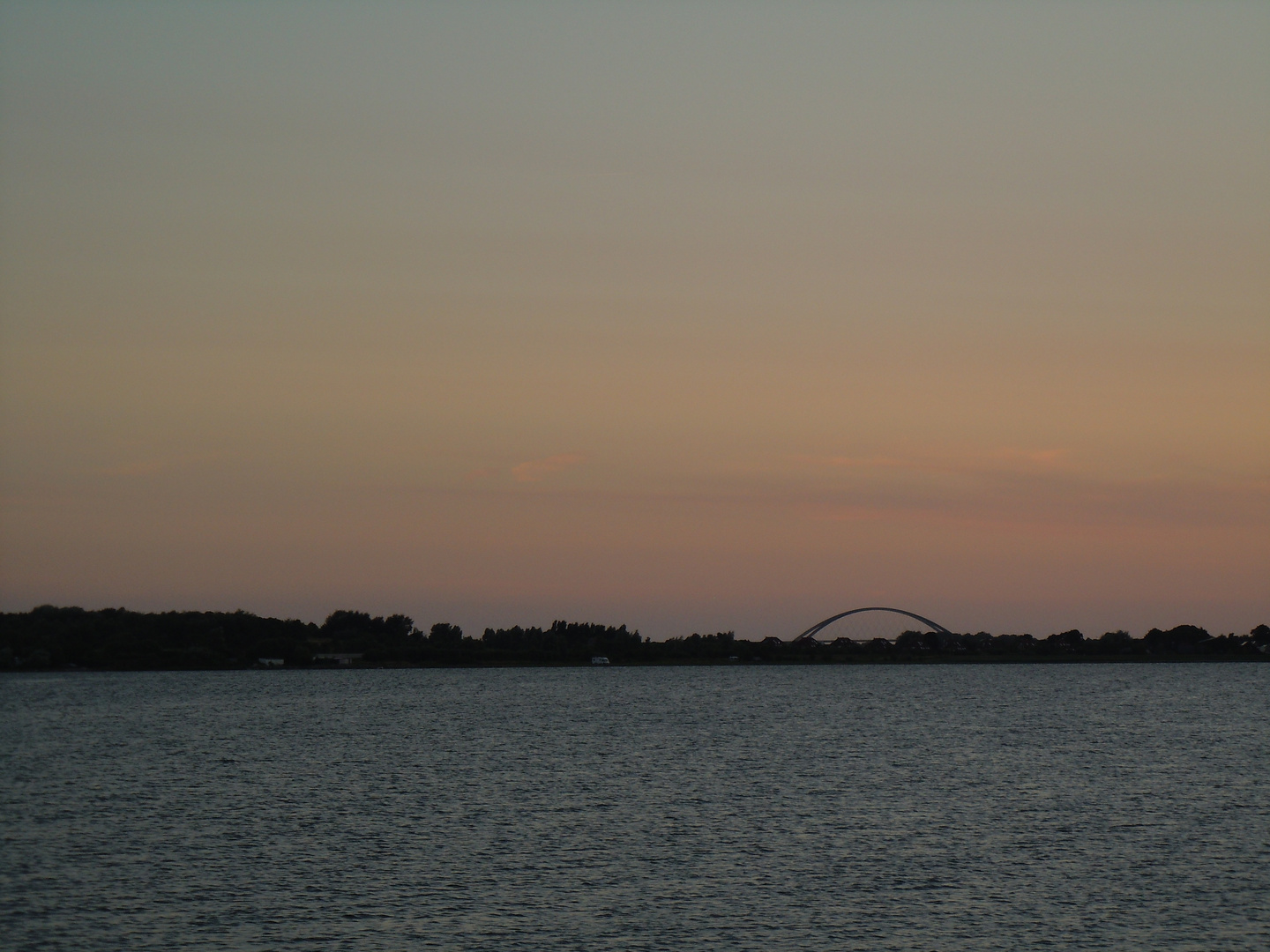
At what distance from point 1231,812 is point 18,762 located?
301ft

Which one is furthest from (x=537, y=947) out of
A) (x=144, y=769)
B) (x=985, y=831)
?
(x=144, y=769)

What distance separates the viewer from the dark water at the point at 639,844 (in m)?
44.3

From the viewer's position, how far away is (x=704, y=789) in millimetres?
80875

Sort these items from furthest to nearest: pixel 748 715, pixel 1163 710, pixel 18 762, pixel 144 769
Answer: pixel 1163 710 → pixel 748 715 → pixel 18 762 → pixel 144 769

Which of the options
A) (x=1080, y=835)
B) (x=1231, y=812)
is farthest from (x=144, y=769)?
(x=1231, y=812)

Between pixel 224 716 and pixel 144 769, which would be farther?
pixel 224 716

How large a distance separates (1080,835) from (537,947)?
3358cm

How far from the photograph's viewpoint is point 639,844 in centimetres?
6053

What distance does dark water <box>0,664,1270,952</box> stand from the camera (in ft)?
145

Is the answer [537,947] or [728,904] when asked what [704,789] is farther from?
[537,947]

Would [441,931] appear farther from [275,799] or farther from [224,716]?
[224,716]

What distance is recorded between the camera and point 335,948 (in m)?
41.4

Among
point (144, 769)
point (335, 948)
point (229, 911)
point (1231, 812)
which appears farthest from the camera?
point (144, 769)

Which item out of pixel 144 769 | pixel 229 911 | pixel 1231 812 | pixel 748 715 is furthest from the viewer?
pixel 748 715
